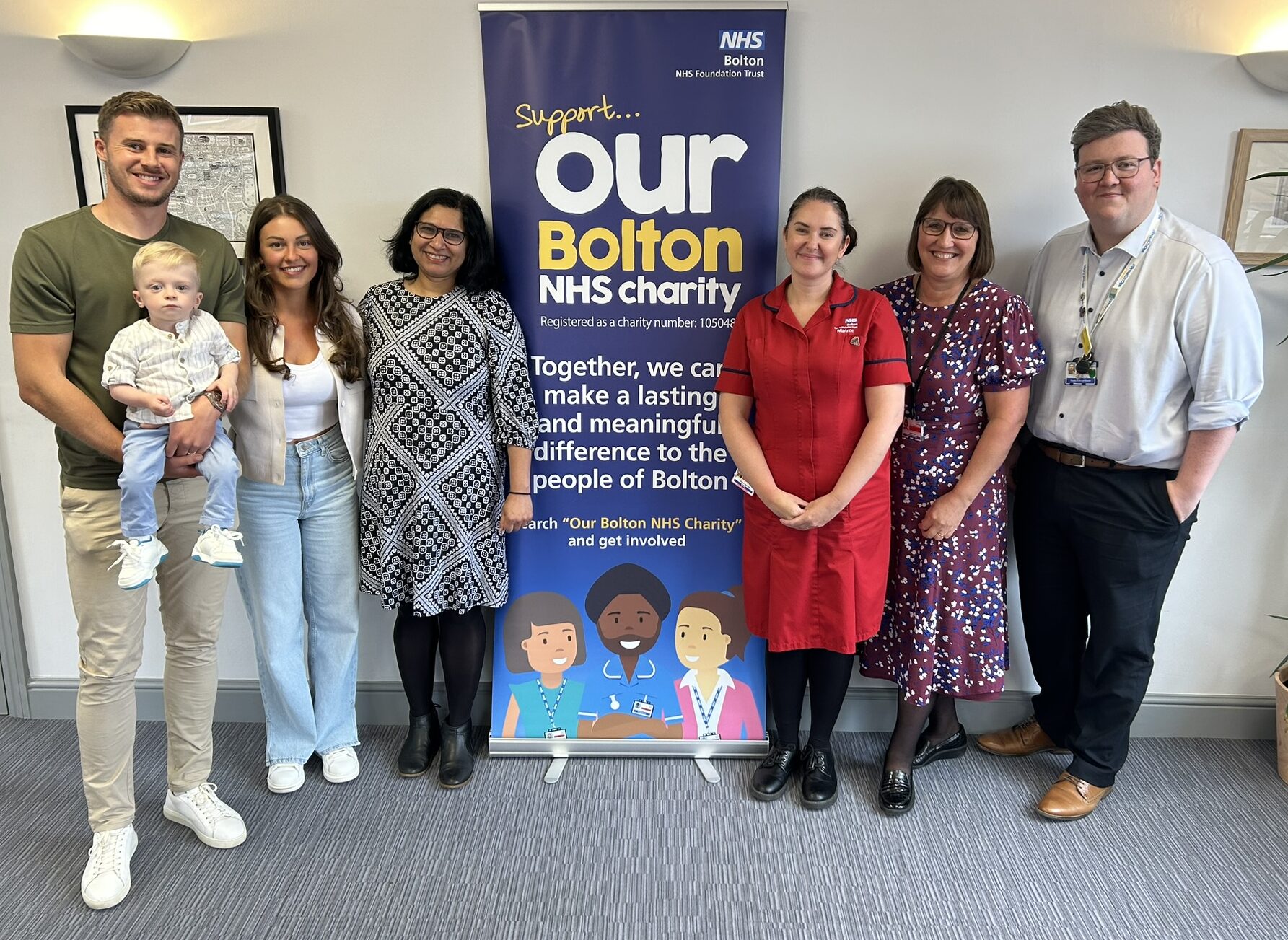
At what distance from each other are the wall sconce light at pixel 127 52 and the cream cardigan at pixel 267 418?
0.89 metres

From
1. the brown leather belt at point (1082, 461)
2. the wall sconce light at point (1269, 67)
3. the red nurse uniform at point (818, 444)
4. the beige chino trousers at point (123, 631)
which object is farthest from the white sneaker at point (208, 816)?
the wall sconce light at point (1269, 67)

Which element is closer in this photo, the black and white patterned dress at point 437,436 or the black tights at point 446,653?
the black and white patterned dress at point 437,436

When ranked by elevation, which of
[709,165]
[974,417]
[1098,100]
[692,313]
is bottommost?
[974,417]

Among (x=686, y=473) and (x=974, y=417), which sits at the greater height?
(x=974, y=417)

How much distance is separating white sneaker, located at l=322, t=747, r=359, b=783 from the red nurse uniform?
1311 millimetres

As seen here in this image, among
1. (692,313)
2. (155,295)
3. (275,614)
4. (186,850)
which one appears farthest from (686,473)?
(186,850)

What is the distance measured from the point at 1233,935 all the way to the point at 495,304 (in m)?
2.40

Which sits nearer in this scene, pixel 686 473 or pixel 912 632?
pixel 912 632

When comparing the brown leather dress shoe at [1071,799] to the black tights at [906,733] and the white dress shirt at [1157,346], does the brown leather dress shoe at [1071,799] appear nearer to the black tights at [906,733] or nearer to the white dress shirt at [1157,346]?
the black tights at [906,733]

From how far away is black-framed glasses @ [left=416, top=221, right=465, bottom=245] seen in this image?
224 centimetres

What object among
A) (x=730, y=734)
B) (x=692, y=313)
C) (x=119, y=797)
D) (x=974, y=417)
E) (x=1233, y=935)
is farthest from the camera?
(x=730, y=734)

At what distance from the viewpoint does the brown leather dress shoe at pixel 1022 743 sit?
265cm

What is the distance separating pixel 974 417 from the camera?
2.25 m

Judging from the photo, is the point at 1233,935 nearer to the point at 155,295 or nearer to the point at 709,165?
the point at 709,165
